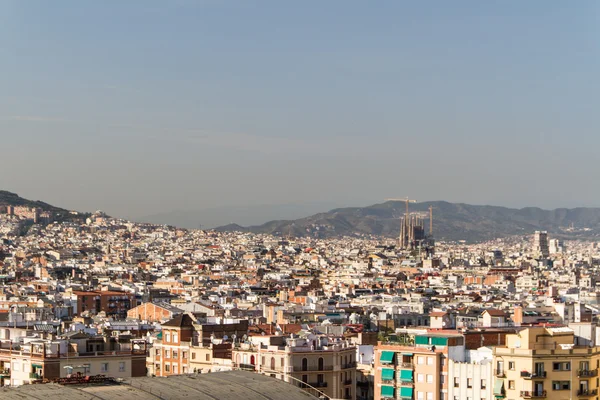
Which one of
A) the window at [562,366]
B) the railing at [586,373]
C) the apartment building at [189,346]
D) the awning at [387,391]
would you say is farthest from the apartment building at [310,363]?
the railing at [586,373]

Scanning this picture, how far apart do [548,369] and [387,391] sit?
8786 millimetres

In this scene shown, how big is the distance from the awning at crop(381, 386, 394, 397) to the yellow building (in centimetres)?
755

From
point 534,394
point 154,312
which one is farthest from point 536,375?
point 154,312

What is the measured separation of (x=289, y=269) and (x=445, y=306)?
8930 cm

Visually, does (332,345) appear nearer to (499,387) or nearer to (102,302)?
(499,387)

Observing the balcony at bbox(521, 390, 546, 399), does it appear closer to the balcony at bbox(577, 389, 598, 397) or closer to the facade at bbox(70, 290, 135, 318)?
the balcony at bbox(577, 389, 598, 397)

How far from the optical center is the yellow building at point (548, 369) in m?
36.1

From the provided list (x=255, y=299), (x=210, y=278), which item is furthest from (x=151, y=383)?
(x=210, y=278)

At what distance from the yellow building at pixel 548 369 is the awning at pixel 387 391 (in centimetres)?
755

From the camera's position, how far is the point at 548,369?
119ft

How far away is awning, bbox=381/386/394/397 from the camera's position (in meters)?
44.1

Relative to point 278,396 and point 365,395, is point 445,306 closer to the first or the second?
point 365,395

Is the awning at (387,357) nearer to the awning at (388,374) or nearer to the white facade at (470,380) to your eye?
the awning at (388,374)

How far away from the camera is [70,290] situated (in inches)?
4429
